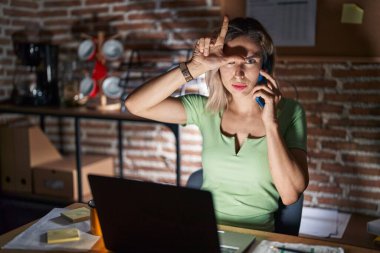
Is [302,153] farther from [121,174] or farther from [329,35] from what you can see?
[121,174]

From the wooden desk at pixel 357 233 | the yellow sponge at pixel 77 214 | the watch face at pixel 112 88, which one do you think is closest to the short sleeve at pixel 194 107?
the yellow sponge at pixel 77 214

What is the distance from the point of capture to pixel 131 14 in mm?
3184

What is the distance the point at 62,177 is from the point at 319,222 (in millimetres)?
1692

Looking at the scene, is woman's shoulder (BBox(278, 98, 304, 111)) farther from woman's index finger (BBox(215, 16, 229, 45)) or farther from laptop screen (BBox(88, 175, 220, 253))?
laptop screen (BBox(88, 175, 220, 253))

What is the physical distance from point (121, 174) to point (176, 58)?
0.96 meters

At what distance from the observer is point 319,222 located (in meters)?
2.67

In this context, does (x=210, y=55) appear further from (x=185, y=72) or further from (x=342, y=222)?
(x=342, y=222)

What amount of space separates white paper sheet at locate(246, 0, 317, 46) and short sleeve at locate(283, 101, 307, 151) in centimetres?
102

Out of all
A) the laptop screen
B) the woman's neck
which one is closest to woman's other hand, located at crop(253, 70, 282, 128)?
the woman's neck

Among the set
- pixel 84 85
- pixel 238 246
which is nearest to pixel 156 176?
pixel 84 85

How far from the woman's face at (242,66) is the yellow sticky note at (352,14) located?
1045 mm

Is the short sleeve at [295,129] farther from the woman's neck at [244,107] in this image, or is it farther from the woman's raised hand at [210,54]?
the woman's raised hand at [210,54]

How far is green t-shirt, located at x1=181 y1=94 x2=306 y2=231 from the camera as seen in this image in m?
1.64

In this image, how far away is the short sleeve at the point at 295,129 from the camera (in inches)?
64.5
